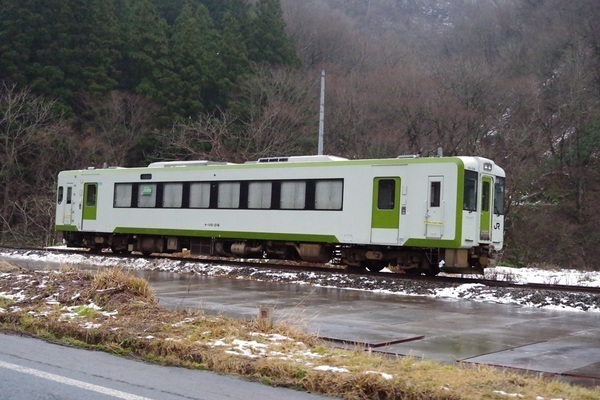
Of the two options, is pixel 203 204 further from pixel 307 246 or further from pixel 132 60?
pixel 132 60

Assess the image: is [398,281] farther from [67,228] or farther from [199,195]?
[67,228]

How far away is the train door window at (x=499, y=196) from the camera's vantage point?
20141mm

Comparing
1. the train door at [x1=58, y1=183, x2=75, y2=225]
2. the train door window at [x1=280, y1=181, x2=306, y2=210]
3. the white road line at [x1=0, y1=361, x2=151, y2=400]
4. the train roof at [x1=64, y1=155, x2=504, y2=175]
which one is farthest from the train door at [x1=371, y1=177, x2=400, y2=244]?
the train door at [x1=58, y1=183, x2=75, y2=225]

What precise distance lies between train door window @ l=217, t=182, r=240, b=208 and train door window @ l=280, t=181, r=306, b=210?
1860 millimetres

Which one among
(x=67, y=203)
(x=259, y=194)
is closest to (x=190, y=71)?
(x=67, y=203)

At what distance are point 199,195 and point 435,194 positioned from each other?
27.5 ft

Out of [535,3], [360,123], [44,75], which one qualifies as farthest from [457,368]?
[535,3]

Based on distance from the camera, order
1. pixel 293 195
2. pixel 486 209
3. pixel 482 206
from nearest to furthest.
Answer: pixel 482 206 < pixel 486 209 < pixel 293 195

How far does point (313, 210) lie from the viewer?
21.2m

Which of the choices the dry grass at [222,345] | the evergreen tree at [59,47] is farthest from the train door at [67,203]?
the evergreen tree at [59,47]

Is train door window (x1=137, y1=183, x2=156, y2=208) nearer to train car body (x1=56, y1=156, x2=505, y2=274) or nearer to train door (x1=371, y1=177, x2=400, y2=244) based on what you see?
train car body (x1=56, y1=156, x2=505, y2=274)

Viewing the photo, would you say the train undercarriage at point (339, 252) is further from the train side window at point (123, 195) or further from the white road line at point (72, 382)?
the white road line at point (72, 382)

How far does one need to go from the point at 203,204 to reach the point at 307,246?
4299mm

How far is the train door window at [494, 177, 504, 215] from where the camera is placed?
20.1 meters
